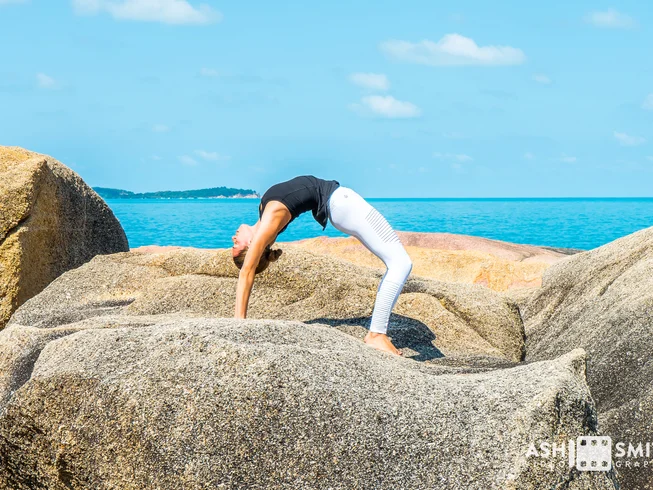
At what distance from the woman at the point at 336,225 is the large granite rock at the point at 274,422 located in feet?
7.01

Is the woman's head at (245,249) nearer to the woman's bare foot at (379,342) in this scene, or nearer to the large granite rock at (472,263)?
the woman's bare foot at (379,342)

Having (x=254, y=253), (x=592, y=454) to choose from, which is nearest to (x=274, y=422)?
(x=592, y=454)

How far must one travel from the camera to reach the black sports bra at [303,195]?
753 centimetres

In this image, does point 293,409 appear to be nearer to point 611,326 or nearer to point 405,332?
point 611,326

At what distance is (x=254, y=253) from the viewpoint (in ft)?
→ 24.5

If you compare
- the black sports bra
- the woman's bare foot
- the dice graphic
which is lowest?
the dice graphic

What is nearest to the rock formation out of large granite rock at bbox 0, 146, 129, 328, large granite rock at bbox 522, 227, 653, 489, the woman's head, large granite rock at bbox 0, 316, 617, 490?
large granite rock at bbox 0, 316, 617, 490

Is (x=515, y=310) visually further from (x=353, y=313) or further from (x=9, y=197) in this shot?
(x=9, y=197)

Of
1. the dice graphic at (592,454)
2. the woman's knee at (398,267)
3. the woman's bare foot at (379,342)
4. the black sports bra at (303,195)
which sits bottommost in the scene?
the dice graphic at (592,454)

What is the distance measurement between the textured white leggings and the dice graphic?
9.88 ft

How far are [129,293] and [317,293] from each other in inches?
113

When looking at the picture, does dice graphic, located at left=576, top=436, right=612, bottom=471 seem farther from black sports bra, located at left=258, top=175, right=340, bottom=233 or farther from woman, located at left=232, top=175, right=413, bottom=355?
black sports bra, located at left=258, top=175, right=340, bottom=233

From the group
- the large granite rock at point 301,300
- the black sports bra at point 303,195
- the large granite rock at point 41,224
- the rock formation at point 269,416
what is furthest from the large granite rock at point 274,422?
the large granite rock at point 41,224

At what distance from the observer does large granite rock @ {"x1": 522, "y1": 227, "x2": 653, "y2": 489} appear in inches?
233
